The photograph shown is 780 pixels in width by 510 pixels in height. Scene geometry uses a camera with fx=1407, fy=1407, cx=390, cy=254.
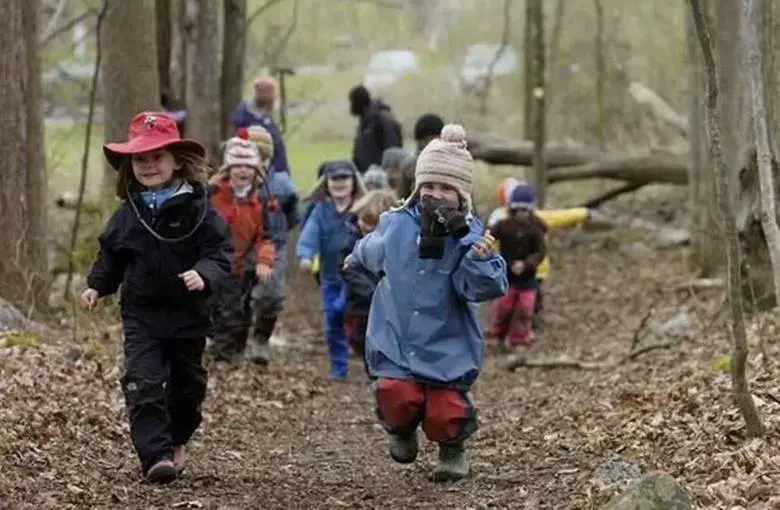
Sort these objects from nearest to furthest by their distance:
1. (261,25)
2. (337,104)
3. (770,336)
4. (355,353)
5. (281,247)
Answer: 1. (770,336)
2. (281,247)
3. (355,353)
4. (261,25)
5. (337,104)

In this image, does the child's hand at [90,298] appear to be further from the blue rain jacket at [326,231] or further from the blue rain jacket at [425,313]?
the blue rain jacket at [326,231]

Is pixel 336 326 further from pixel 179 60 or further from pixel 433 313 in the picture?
pixel 179 60

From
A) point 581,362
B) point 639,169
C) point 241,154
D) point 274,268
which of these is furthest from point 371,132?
point 639,169

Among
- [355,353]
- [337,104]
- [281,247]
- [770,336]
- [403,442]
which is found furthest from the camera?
[337,104]

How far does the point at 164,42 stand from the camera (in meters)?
17.5

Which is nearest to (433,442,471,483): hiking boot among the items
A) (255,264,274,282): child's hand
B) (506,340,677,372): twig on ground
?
(255,264,274,282): child's hand

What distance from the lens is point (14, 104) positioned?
1137cm

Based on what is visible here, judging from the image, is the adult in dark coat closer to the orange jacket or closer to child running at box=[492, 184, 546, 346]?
child running at box=[492, 184, 546, 346]

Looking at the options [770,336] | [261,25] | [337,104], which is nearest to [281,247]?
[770,336]

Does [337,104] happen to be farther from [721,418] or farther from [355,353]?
[721,418]

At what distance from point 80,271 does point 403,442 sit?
7107mm

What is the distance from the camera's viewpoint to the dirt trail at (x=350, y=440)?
681 cm

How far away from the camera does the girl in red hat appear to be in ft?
23.5

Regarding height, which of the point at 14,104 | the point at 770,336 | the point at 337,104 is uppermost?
the point at 14,104
